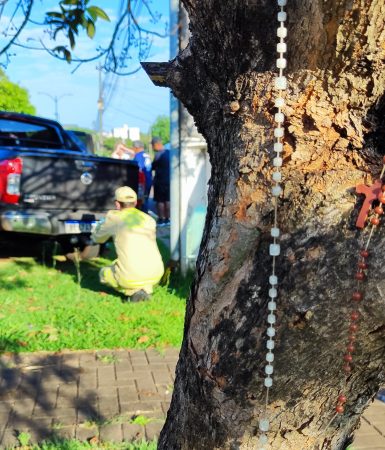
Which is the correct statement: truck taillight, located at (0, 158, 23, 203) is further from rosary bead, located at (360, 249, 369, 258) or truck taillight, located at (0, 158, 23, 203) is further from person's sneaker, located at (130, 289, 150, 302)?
rosary bead, located at (360, 249, 369, 258)

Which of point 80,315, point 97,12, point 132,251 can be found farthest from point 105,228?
point 97,12

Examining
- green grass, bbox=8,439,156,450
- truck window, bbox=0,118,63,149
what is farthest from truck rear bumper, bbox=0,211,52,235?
green grass, bbox=8,439,156,450

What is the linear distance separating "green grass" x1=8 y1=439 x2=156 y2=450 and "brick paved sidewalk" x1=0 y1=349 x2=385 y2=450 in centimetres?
10

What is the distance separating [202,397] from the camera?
199cm

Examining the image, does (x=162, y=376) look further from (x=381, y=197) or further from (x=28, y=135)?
(x=28, y=135)

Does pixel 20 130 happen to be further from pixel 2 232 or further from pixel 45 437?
pixel 45 437

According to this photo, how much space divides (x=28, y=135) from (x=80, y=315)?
460 centimetres

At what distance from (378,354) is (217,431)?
59 cm

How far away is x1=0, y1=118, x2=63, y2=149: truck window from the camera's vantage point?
378 inches

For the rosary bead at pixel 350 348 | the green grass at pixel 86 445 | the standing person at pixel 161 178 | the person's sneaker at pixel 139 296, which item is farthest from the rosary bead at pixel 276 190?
the standing person at pixel 161 178

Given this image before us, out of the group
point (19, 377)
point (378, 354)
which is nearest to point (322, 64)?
point (378, 354)

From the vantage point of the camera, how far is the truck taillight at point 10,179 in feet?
25.8

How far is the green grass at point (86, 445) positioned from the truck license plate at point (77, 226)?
4765mm

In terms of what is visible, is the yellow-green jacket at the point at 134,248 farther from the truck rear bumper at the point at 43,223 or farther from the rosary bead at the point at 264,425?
the rosary bead at the point at 264,425
